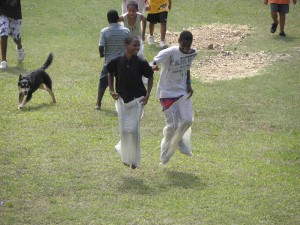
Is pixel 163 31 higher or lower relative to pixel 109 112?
higher

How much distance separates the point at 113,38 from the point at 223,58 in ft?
16.7

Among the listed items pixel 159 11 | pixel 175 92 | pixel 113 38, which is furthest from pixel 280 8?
pixel 175 92

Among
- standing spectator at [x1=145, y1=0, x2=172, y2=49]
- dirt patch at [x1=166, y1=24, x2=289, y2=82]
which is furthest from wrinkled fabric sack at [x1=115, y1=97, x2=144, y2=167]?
standing spectator at [x1=145, y1=0, x2=172, y2=49]

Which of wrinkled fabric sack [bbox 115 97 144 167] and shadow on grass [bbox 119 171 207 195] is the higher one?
wrinkled fabric sack [bbox 115 97 144 167]

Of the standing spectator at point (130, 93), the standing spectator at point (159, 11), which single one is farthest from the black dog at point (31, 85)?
the standing spectator at point (159, 11)

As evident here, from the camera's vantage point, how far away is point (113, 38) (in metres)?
12.2

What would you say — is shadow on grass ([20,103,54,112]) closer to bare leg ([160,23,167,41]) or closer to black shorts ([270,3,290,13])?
bare leg ([160,23,167,41])

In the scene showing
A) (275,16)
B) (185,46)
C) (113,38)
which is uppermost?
(185,46)

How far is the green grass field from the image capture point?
8.59 metres

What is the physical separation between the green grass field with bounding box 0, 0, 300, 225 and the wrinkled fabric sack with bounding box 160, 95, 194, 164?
0.89ft

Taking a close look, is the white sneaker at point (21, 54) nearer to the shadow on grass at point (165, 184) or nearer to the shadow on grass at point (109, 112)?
the shadow on grass at point (109, 112)

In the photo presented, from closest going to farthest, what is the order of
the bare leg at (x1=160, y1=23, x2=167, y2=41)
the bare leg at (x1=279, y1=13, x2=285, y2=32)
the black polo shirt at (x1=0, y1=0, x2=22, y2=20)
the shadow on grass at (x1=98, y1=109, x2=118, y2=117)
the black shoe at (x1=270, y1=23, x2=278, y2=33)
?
the shadow on grass at (x1=98, y1=109, x2=118, y2=117) → the black polo shirt at (x1=0, y1=0, x2=22, y2=20) → the bare leg at (x1=160, y1=23, x2=167, y2=41) → the bare leg at (x1=279, y1=13, x2=285, y2=32) → the black shoe at (x1=270, y1=23, x2=278, y2=33)

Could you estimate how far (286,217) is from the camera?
27.7ft

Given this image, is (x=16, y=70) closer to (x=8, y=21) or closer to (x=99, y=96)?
(x=8, y=21)
